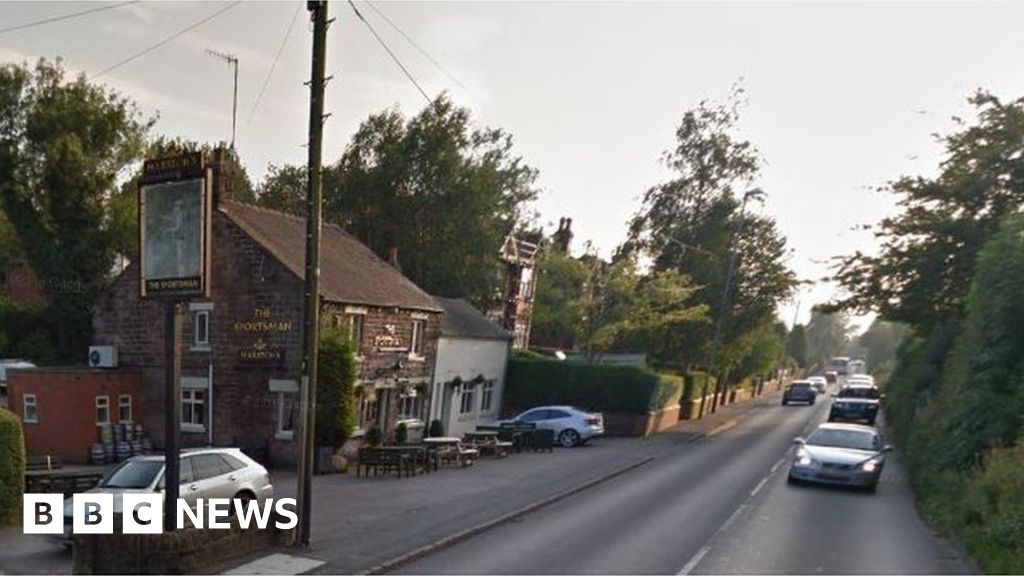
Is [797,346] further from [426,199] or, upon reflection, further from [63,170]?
[63,170]

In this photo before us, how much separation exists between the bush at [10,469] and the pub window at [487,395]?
2223 centimetres

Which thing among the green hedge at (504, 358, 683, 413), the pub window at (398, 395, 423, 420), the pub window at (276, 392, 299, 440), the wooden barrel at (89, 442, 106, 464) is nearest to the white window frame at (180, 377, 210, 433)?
the wooden barrel at (89, 442, 106, 464)

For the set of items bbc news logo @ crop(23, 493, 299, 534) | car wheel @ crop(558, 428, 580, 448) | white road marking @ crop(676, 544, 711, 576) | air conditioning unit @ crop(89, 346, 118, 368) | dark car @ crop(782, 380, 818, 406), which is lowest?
dark car @ crop(782, 380, 818, 406)

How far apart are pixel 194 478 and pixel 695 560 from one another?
867cm

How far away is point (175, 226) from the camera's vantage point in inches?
515

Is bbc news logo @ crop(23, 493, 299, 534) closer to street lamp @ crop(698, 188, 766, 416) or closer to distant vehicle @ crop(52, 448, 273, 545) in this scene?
distant vehicle @ crop(52, 448, 273, 545)

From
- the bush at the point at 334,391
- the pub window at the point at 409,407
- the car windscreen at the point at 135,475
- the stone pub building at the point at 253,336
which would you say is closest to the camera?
the car windscreen at the point at 135,475

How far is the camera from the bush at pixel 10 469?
644 inches

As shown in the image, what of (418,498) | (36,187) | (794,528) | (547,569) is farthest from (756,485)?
(36,187)

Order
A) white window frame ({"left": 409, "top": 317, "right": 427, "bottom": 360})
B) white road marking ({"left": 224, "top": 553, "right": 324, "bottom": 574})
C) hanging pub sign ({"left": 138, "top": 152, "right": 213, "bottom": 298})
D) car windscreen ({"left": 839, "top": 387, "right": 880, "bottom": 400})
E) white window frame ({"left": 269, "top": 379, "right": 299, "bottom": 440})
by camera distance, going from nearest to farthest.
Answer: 1. white road marking ({"left": 224, "top": 553, "right": 324, "bottom": 574})
2. hanging pub sign ({"left": 138, "top": 152, "right": 213, "bottom": 298})
3. white window frame ({"left": 269, "top": 379, "right": 299, "bottom": 440})
4. white window frame ({"left": 409, "top": 317, "right": 427, "bottom": 360})
5. car windscreen ({"left": 839, "top": 387, "right": 880, "bottom": 400})

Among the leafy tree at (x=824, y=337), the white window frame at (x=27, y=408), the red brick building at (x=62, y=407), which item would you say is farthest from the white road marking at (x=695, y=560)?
the leafy tree at (x=824, y=337)

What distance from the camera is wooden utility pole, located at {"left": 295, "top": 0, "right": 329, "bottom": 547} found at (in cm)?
1377

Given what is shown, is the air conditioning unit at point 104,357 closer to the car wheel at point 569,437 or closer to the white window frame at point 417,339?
the white window frame at point 417,339

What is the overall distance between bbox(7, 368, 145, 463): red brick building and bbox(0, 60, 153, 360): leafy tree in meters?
12.4
